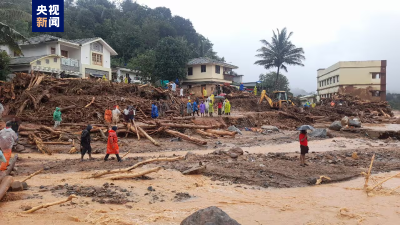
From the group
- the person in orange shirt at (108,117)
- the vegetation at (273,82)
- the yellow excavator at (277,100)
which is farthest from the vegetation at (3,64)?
the vegetation at (273,82)

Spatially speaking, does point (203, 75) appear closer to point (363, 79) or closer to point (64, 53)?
point (64, 53)

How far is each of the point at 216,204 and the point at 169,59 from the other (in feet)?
106

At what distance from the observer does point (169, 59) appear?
37.4 metres

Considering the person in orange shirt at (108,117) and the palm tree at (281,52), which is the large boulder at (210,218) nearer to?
the person in orange shirt at (108,117)

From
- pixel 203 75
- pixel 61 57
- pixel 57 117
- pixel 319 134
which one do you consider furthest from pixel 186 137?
pixel 203 75

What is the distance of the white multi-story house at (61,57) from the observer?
2781 centimetres

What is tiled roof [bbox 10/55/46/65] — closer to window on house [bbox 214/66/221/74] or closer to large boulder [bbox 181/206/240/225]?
window on house [bbox 214/66/221/74]

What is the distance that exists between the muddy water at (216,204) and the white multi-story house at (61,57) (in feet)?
75.2

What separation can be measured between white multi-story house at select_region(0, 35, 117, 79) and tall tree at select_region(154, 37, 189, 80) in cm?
639

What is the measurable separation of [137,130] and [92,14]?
39827mm

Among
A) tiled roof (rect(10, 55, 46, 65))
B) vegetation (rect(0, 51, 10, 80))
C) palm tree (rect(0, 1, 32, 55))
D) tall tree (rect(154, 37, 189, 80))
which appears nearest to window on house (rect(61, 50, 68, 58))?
tiled roof (rect(10, 55, 46, 65))

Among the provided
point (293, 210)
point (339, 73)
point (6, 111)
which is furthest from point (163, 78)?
point (293, 210)

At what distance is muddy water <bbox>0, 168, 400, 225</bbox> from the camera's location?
539 cm

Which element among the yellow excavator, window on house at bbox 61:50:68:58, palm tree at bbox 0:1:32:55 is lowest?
the yellow excavator
